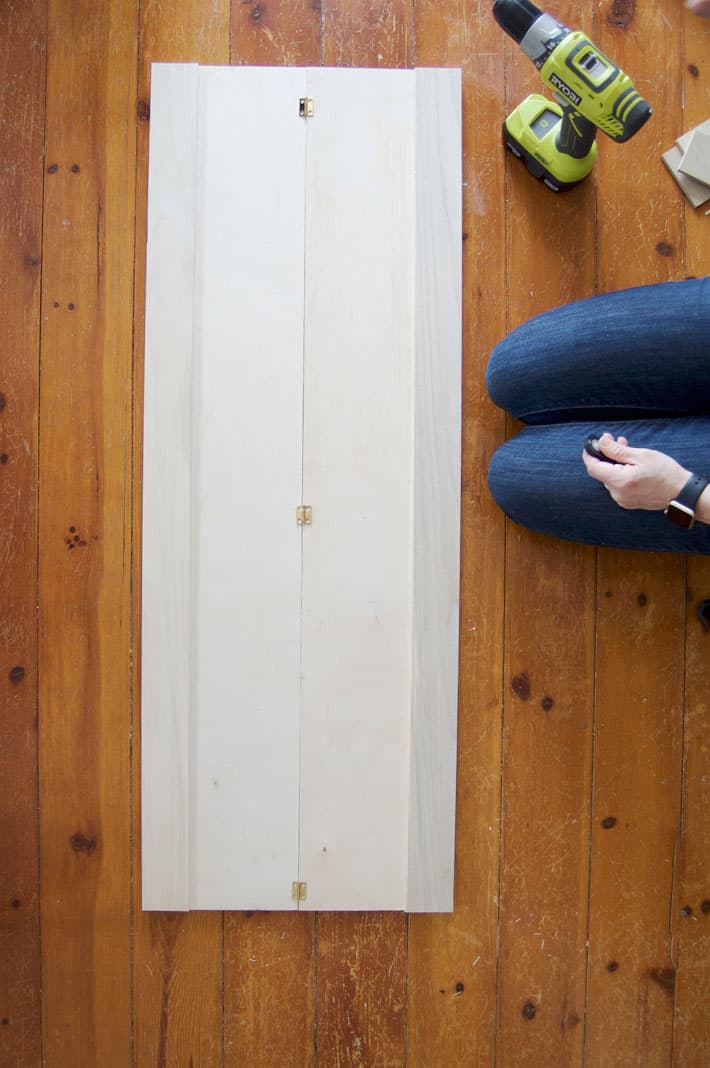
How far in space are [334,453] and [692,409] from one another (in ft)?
1.71

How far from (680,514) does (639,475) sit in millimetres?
61

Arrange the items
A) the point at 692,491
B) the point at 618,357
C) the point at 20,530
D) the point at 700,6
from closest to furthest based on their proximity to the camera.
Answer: the point at 692,491 → the point at 618,357 → the point at 700,6 → the point at 20,530

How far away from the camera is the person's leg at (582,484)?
0.80m

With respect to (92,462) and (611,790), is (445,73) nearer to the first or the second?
(92,462)

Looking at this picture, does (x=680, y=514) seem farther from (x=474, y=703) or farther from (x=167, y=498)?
(x=167, y=498)

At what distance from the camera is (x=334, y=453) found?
1073 millimetres

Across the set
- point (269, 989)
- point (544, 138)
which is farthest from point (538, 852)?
point (544, 138)

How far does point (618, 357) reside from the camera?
838 mm

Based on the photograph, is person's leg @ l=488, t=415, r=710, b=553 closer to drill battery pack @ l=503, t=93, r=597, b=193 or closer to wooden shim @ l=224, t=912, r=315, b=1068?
drill battery pack @ l=503, t=93, r=597, b=193

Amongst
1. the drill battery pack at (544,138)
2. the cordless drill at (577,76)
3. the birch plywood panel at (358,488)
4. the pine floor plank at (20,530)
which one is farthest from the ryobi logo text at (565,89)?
the pine floor plank at (20,530)

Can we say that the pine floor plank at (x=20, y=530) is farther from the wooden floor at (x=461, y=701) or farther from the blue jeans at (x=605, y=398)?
the blue jeans at (x=605, y=398)

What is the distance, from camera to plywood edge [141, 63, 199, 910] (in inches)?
42.3

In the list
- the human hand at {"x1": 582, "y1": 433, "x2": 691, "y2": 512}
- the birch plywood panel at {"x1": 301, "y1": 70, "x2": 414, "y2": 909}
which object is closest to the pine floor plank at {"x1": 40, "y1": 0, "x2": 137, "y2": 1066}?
the birch plywood panel at {"x1": 301, "y1": 70, "x2": 414, "y2": 909}

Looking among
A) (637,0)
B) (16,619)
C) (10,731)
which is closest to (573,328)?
(637,0)
